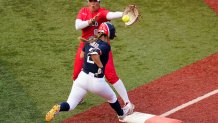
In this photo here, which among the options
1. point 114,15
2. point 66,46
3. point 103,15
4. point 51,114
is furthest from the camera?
point 66,46

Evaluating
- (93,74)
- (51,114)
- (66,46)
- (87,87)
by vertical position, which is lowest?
(66,46)

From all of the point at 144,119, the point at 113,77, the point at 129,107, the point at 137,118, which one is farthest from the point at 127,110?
the point at 113,77

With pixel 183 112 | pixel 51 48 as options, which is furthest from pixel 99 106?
pixel 51 48

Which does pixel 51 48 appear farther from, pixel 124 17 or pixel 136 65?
pixel 124 17

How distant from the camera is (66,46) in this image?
12.4m

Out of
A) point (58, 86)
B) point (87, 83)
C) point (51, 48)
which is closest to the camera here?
point (87, 83)

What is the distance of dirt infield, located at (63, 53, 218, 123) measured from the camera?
961cm

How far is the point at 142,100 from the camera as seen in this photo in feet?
33.5

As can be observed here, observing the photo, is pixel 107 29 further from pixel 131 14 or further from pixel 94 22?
pixel 131 14

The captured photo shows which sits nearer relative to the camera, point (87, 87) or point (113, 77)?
point (87, 87)

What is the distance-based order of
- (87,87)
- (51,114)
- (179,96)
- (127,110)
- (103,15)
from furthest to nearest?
(179,96) → (127,110) → (103,15) → (87,87) → (51,114)

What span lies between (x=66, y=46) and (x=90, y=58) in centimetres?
367

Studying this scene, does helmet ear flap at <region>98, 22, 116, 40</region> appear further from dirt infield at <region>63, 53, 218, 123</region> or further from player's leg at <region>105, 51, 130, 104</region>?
dirt infield at <region>63, 53, 218, 123</region>

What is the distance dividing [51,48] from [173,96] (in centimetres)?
312
